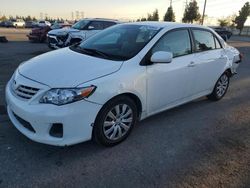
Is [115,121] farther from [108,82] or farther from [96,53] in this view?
[96,53]

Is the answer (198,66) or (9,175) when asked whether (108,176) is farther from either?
(198,66)


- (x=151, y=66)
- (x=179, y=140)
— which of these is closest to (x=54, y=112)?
(x=151, y=66)

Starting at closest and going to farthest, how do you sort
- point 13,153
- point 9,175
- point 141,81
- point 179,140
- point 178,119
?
point 9,175, point 13,153, point 141,81, point 179,140, point 178,119

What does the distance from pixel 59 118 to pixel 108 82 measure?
2.41 feet

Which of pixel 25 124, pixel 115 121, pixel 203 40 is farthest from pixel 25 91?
pixel 203 40

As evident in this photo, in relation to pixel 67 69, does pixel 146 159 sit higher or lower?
lower

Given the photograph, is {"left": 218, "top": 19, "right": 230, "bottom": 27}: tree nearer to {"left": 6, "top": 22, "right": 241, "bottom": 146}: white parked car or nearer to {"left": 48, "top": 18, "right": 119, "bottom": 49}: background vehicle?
{"left": 48, "top": 18, "right": 119, "bottom": 49}: background vehicle

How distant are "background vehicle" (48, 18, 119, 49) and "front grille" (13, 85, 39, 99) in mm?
8402

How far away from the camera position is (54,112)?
2938 mm

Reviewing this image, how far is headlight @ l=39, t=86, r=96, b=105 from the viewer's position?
9.75ft

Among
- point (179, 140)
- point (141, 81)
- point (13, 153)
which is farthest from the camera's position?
point (179, 140)

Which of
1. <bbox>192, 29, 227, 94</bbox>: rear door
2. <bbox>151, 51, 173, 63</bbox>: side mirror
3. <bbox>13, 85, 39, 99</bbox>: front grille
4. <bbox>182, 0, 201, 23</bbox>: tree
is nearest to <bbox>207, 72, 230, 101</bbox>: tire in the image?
<bbox>192, 29, 227, 94</bbox>: rear door

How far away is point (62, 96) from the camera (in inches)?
117

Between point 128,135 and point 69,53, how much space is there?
5.10ft
